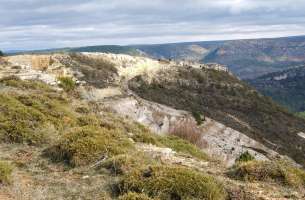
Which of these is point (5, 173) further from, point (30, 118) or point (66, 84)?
point (66, 84)

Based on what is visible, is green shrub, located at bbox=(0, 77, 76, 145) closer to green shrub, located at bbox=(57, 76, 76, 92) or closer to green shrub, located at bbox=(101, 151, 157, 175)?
green shrub, located at bbox=(101, 151, 157, 175)

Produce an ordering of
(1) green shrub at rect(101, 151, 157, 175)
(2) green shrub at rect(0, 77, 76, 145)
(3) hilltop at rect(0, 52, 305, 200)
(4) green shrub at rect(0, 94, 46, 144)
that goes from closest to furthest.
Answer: (3) hilltop at rect(0, 52, 305, 200) < (1) green shrub at rect(101, 151, 157, 175) < (4) green shrub at rect(0, 94, 46, 144) < (2) green shrub at rect(0, 77, 76, 145)

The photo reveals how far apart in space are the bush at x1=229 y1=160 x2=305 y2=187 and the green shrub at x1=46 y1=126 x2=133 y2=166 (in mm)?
4374

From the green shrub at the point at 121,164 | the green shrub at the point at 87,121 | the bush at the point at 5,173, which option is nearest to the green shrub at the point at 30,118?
the green shrub at the point at 87,121

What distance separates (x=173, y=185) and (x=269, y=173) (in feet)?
11.9

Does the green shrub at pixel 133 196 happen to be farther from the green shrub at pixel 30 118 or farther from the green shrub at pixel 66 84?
the green shrub at pixel 66 84

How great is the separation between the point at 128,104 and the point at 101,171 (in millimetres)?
68113

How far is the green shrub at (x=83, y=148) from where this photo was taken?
617 inches

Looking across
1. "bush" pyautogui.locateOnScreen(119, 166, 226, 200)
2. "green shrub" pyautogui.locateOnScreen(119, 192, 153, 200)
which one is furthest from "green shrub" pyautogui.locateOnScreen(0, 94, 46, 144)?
"green shrub" pyautogui.locateOnScreen(119, 192, 153, 200)

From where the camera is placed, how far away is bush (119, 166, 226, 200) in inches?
483

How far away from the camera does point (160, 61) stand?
14588 cm

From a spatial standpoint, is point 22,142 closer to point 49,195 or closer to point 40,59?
point 49,195

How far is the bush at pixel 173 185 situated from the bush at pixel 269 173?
5.75ft

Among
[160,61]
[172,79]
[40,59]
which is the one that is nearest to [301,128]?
[172,79]
